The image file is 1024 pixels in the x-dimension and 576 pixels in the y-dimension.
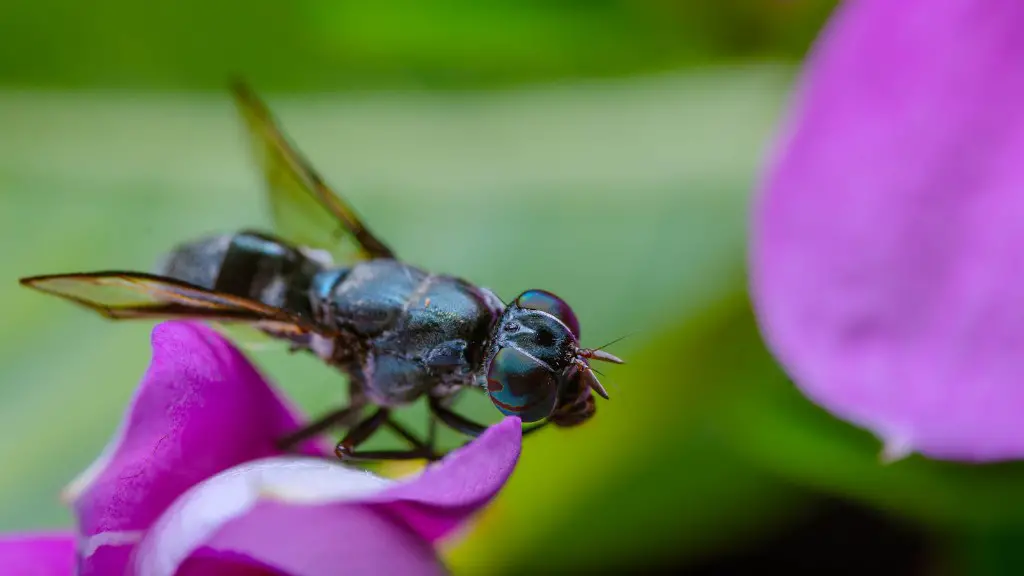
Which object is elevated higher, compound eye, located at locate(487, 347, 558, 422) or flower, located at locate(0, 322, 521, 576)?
compound eye, located at locate(487, 347, 558, 422)

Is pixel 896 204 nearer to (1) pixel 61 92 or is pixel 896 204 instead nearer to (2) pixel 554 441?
(2) pixel 554 441

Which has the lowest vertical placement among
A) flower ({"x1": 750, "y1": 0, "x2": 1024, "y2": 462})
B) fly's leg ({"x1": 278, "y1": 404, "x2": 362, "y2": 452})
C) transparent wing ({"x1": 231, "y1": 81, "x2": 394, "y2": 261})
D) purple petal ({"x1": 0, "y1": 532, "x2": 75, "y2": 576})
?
purple petal ({"x1": 0, "y1": 532, "x2": 75, "y2": 576})

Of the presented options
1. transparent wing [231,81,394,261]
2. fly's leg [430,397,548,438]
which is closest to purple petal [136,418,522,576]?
fly's leg [430,397,548,438]

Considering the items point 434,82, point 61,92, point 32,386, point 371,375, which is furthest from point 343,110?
point 371,375

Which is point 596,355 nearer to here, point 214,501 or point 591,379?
point 591,379

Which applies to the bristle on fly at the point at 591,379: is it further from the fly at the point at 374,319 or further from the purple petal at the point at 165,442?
the purple petal at the point at 165,442

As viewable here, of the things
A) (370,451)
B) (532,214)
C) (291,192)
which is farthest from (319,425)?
(532,214)

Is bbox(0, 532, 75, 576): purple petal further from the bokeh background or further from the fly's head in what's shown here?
the bokeh background
